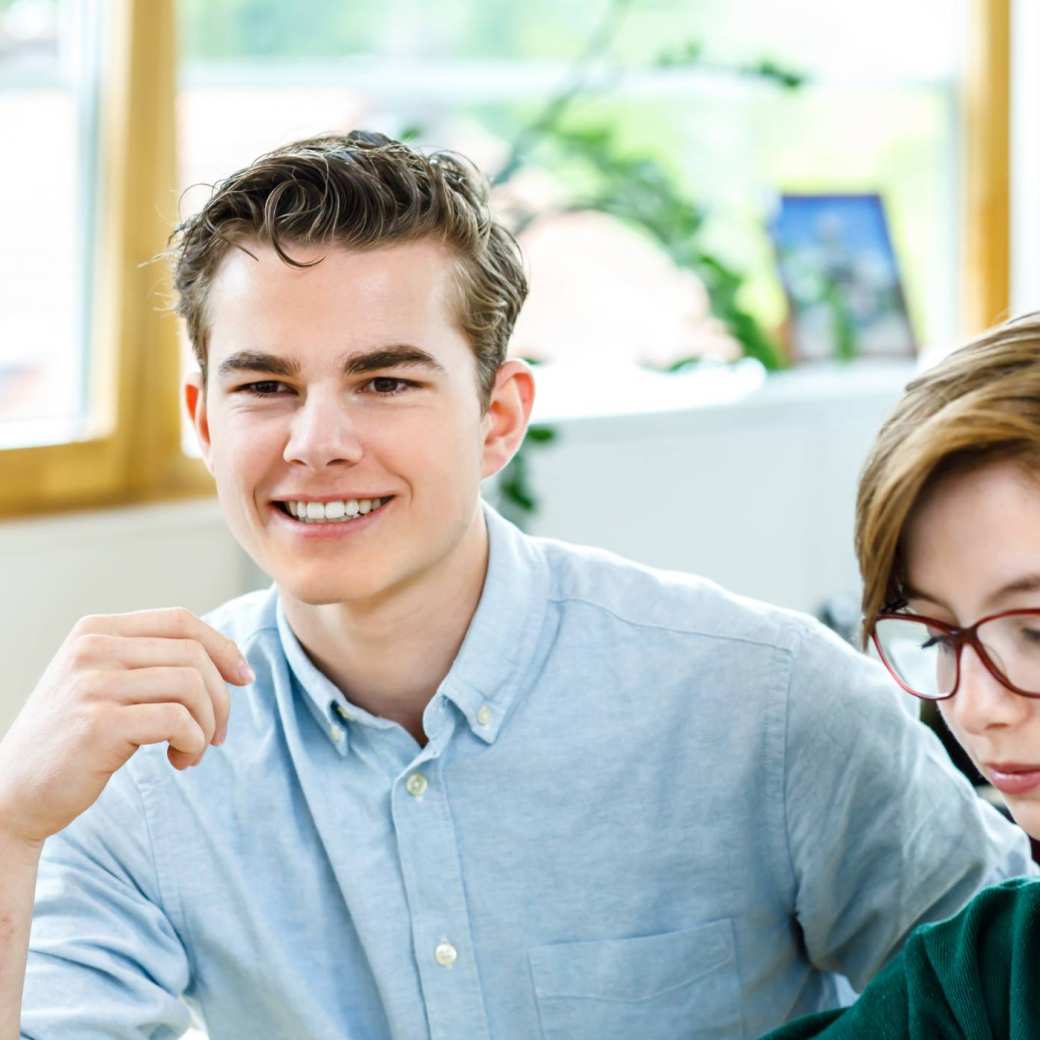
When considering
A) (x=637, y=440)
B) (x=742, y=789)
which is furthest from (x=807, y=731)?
(x=637, y=440)

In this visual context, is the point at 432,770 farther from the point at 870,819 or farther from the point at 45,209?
the point at 45,209

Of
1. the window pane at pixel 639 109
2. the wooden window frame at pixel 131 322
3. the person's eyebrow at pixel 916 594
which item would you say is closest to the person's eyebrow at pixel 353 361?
the person's eyebrow at pixel 916 594

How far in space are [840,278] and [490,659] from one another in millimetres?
2679

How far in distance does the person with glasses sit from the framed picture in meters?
2.67

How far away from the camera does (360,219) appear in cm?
142

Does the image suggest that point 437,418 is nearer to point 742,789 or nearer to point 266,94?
point 742,789

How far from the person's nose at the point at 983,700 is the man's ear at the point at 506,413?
1.94 ft

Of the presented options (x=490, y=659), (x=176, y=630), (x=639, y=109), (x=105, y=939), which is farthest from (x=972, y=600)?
(x=639, y=109)

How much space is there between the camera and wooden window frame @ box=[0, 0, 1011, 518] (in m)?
2.84

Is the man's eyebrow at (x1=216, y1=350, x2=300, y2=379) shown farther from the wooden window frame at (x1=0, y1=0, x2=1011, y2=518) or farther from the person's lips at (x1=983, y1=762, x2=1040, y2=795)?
the wooden window frame at (x1=0, y1=0, x2=1011, y2=518)

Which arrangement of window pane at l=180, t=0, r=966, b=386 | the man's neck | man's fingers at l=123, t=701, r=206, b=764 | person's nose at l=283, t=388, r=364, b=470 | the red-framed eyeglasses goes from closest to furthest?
the red-framed eyeglasses, man's fingers at l=123, t=701, r=206, b=764, person's nose at l=283, t=388, r=364, b=470, the man's neck, window pane at l=180, t=0, r=966, b=386

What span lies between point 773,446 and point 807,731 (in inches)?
88.0

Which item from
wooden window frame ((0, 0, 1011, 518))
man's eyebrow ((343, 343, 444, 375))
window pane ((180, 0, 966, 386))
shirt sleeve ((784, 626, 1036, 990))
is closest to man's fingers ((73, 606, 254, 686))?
man's eyebrow ((343, 343, 444, 375))

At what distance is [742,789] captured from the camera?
4.84 ft
